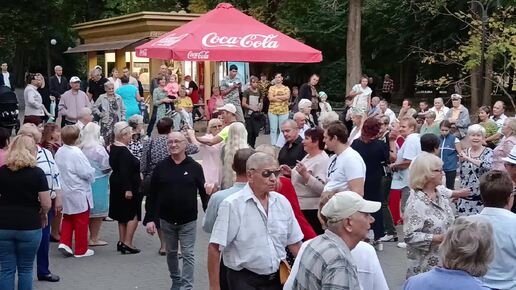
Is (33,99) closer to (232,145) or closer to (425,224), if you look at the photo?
(232,145)

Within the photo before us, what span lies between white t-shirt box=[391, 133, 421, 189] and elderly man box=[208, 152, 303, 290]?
20.7 feet

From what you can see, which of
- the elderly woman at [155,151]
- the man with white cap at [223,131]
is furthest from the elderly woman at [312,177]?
the man with white cap at [223,131]

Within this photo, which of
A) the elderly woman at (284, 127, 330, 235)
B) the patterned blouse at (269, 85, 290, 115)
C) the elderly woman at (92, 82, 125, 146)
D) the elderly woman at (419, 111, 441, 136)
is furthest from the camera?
the patterned blouse at (269, 85, 290, 115)

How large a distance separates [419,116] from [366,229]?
1218 cm

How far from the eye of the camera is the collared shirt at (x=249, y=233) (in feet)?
18.1

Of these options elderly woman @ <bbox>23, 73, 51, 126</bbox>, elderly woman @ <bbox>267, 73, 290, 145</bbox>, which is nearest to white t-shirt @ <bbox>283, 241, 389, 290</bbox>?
elderly woman @ <bbox>267, 73, 290, 145</bbox>

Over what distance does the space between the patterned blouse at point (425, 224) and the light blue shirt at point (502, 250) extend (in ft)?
2.86

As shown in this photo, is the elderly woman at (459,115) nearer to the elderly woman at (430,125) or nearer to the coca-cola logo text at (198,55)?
the elderly woman at (430,125)

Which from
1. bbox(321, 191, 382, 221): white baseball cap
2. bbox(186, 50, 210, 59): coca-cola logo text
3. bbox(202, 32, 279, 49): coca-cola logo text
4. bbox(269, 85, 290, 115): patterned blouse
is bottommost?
bbox(269, 85, 290, 115): patterned blouse

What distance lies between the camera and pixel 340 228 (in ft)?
14.0

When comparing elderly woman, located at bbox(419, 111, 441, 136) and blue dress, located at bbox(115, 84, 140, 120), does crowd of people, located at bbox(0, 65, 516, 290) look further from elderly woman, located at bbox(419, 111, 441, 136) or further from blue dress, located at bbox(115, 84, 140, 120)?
blue dress, located at bbox(115, 84, 140, 120)

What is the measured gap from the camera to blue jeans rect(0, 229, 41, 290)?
752 centimetres

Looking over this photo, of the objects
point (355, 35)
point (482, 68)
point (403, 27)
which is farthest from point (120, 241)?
point (403, 27)

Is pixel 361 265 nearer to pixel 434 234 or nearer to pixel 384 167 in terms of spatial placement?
pixel 434 234
